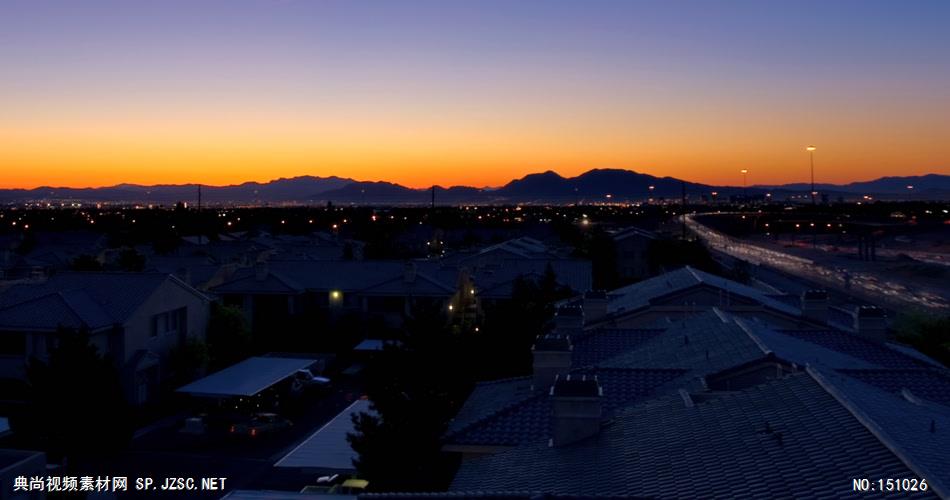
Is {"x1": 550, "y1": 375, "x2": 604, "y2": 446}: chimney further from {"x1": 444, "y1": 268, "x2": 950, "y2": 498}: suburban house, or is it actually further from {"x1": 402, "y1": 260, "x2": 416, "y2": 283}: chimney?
{"x1": 402, "y1": 260, "x2": 416, "y2": 283}: chimney

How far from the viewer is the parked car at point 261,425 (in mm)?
23052

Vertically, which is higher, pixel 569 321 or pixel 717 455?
pixel 717 455

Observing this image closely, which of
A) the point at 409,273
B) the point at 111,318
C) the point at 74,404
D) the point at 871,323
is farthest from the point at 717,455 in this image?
the point at 409,273

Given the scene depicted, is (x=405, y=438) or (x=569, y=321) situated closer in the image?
(x=405, y=438)

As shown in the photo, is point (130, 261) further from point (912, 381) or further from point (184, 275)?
point (912, 381)

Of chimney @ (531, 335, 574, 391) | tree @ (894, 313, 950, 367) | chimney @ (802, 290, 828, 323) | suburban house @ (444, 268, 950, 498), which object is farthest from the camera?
tree @ (894, 313, 950, 367)

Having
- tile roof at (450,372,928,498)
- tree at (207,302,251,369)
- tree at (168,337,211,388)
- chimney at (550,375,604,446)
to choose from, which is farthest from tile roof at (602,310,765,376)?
tree at (207,302,251,369)

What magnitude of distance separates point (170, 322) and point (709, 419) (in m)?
23.0

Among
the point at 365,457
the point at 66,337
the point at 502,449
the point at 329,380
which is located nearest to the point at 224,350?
the point at 329,380

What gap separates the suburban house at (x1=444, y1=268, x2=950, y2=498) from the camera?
7.86 m

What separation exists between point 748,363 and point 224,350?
22592mm

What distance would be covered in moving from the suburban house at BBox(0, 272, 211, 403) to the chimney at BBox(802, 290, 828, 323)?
63.8 ft

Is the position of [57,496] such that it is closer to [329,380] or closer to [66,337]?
[66,337]

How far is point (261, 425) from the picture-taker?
23.4 metres
